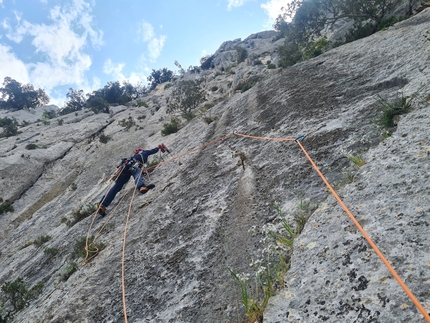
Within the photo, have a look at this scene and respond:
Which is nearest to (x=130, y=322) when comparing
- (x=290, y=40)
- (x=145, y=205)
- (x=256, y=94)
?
(x=145, y=205)

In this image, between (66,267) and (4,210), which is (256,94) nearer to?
(66,267)

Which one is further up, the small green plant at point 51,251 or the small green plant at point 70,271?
the small green plant at point 51,251

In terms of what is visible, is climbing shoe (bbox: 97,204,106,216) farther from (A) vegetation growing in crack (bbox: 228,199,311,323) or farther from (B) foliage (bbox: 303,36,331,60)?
(B) foliage (bbox: 303,36,331,60)

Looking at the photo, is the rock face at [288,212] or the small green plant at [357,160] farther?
the small green plant at [357,160]

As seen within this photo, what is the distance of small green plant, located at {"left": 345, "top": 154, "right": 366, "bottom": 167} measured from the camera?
3661 mm

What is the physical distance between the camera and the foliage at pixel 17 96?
56781 mm

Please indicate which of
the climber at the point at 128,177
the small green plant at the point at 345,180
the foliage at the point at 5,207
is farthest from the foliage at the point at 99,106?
the small green plant at the point at 345,180

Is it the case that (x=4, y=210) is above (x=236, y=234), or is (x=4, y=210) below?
above

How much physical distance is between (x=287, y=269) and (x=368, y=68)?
217 inches

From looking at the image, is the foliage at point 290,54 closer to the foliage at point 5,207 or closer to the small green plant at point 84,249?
the small green plant at point 84,249

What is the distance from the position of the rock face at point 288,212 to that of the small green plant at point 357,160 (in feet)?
0.25

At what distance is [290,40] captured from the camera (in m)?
24.2

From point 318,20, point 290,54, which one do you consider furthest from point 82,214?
point 318,20

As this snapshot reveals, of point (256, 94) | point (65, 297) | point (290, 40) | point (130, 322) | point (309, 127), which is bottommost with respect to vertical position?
point (130, 322)
